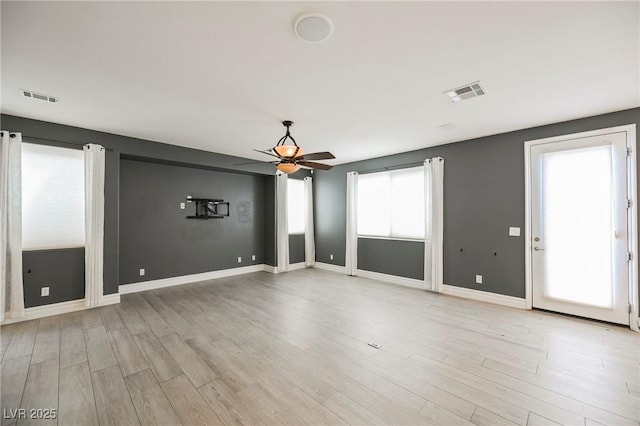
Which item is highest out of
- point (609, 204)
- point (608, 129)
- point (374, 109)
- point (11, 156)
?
point (374, 109)

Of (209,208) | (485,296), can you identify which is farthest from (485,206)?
(209,208)

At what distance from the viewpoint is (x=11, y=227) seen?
341 cm

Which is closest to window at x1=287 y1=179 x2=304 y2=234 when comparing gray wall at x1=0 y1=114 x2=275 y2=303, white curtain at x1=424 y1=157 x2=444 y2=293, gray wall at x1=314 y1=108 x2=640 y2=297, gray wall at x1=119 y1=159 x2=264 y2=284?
gray wall at x1=119 y1=159 x2=264 y2=284

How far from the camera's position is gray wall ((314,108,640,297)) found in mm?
4059

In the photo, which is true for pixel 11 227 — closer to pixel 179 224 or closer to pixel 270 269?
pixel 179 224

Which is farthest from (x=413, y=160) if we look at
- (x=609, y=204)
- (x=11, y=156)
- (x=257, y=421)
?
(x=11, y=156)

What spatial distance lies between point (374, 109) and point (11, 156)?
4877 mm

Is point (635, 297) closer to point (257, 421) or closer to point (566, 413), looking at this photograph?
point (566, 413)

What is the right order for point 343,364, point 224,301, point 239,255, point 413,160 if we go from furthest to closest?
point 239,255 < point 413,160 < point 224,301 < point 343,364

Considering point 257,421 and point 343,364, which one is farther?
point 343,364

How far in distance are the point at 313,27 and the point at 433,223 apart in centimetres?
416

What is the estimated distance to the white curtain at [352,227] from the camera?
6.31 m

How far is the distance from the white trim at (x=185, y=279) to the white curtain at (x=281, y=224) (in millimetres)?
734

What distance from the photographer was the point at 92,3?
1636mm
